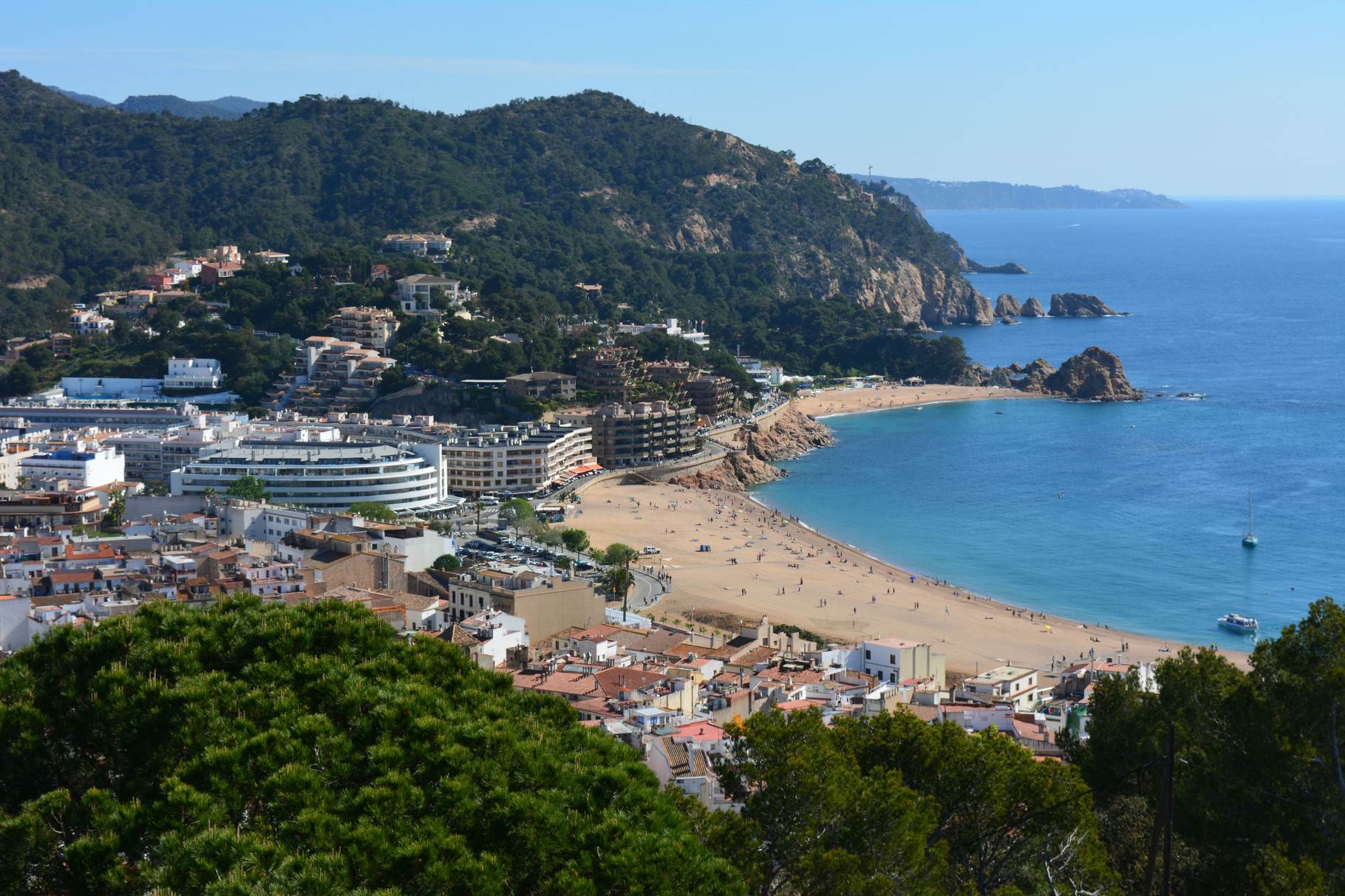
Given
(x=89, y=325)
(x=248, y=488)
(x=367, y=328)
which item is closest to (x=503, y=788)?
(x=248, y=488)

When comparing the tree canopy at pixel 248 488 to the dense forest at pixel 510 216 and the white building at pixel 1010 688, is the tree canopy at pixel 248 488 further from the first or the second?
the white building at pixel 1010 688

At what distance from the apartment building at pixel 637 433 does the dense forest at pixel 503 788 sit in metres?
37.8

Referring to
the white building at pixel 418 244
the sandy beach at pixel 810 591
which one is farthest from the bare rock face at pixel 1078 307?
the sandy beach at pixel 810 591

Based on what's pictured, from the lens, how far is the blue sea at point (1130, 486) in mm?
35219

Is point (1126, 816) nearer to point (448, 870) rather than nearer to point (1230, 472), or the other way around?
point (448, 870)

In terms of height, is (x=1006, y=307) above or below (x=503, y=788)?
below

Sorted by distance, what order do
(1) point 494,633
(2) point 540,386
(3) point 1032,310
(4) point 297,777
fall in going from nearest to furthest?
(4) point 297,777, (1) point 494,633, (2) point 540,386, (3) point 1032,310

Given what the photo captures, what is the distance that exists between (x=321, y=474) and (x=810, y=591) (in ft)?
48.7

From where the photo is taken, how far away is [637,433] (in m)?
50.2

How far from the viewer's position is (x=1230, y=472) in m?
50.4

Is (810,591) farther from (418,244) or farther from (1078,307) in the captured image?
(1078,307)

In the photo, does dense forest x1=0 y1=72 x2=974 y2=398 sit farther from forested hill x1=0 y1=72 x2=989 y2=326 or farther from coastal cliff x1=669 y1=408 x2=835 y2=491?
coastal cliff x1=669 y1=408 x2=835 y2=491

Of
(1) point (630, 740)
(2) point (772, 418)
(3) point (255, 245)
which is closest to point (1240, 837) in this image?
(1) point (630, 740)

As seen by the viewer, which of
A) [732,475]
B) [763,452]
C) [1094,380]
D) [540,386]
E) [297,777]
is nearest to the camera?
[297,777]
